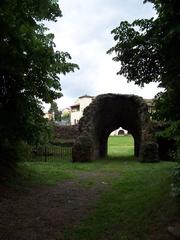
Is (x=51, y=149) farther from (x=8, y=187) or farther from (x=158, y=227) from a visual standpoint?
(x=158, y=227)

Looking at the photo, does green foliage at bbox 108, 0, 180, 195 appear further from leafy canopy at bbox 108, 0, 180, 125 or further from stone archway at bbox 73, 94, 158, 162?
stone archway at bbox 73, 94, 158, 162

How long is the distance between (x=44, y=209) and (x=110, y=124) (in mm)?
22603

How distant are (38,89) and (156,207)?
228 inches

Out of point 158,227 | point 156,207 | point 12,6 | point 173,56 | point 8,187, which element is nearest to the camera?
point 158,227

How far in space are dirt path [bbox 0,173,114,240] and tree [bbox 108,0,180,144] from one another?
3.15 m

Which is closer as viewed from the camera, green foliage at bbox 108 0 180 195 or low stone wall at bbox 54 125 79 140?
green foliage at bbox 108 0 180 195

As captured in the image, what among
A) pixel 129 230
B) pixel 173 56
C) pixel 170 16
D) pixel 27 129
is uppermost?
pixel 170 16

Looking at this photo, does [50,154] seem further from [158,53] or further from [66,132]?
[158,53]

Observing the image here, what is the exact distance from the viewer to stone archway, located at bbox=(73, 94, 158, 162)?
81.4ft

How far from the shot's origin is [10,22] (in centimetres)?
1090

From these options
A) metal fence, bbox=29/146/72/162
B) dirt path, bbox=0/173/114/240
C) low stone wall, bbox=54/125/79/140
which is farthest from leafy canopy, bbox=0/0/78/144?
low stone wall, bbox=54/125/79/140

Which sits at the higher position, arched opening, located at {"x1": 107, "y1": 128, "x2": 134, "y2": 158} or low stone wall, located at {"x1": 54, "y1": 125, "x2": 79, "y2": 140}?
low stone wall, located at {"x1": 54, "y1": 125, "x2": 79, "y2": 140}

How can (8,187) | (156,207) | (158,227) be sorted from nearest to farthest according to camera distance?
(158,227) < (156,207) < (8,187)

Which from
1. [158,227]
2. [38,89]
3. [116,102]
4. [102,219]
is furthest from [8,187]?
[116,102]
